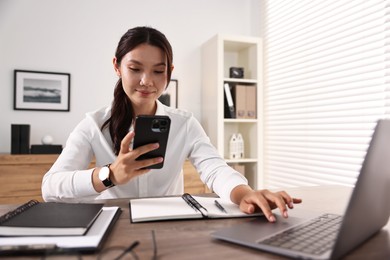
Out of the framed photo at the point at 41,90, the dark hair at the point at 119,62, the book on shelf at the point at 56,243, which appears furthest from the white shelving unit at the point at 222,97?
the book on shelf at the point at 56,243

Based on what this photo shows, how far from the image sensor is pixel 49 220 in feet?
2.21

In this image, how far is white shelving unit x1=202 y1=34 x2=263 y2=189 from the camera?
292 cm

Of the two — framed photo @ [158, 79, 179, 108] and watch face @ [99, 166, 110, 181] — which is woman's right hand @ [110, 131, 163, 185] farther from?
framed photo @ [158, 79, 179, 108]

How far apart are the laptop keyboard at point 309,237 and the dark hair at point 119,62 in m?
0.88

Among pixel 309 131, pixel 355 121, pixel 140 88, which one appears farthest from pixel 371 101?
pixel 140 88

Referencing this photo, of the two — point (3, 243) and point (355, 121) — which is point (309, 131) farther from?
point (3, 243)

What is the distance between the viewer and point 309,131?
254cm

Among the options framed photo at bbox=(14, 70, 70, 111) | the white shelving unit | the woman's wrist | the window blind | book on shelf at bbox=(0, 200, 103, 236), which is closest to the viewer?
book on shelf at bbox=(0, 200, 103, 236)

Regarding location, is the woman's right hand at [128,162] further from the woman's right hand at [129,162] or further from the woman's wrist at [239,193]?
the woman's wrist at [239,193]

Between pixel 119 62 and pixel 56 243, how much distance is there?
92cm

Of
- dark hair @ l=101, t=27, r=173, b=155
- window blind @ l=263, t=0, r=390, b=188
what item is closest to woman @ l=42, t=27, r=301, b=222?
dark hair @ l=101, t=27, r=173, b=155

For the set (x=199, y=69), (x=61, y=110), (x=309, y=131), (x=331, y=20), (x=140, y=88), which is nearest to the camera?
(x=140, y=88)

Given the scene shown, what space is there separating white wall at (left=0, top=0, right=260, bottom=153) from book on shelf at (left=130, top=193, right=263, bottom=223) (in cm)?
210

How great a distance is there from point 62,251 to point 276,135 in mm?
2659
